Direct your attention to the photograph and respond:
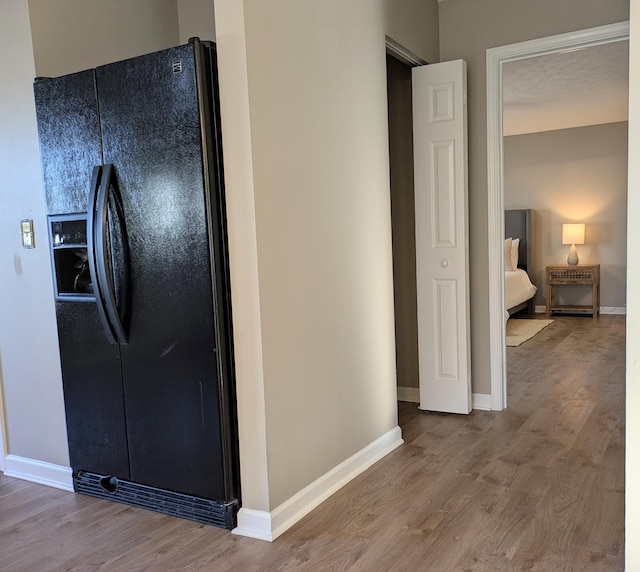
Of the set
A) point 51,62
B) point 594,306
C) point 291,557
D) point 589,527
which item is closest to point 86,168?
point 51,62

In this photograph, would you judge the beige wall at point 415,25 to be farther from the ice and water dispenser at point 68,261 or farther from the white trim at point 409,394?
the white trim at point 409,394

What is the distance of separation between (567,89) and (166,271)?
4958 millimetres

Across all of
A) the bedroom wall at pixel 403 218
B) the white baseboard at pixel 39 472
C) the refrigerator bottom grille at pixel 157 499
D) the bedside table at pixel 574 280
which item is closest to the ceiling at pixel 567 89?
the bedroom wall at pixel 403 218

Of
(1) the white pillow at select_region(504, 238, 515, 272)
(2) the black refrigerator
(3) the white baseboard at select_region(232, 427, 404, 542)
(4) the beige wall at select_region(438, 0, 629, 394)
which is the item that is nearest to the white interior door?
(4) the beige wall at select_region(438, 0, 629, 394)

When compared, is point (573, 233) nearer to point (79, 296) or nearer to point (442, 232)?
point (442, 232)

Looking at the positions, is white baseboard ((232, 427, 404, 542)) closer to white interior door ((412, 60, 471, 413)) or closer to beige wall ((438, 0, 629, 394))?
white interior door ((412, 60, 471, 413))

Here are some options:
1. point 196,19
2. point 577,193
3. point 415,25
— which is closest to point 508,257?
point 577,193

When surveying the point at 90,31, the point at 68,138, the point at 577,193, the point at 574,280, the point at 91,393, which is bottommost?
the point at 574,280

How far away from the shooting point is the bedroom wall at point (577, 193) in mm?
7586

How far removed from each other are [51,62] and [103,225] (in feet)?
2.95

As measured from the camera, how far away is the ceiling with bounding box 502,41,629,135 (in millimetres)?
4809

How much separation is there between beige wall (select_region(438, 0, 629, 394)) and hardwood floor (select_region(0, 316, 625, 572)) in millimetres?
688

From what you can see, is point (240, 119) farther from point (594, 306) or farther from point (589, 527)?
point (594, 306)

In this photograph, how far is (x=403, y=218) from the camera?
4031 millimetres
